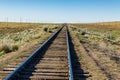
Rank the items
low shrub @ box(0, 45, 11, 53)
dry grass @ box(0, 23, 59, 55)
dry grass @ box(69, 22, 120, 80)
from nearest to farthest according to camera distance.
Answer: dry grass @ box(69, 22, 120, 80) < low shrub @ box(0, 45, 11, 53) < dry grass @ box(0, 23, 59, 55)

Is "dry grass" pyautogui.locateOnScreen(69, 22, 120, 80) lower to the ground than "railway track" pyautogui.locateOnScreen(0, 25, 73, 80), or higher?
lower

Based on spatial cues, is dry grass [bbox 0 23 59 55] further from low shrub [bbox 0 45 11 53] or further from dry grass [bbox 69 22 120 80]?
dry grass [bbox 69 22 120 80]

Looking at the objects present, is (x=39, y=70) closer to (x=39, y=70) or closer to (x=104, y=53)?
(x=39, y=70)

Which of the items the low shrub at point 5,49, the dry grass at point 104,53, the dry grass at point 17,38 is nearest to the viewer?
the dry grass at point 104,53

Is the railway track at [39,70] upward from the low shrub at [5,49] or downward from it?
upward

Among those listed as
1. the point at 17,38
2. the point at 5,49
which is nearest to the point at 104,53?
the point at 5,49

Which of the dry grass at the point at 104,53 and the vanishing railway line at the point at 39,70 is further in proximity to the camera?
the dry grass at the point at 104,53

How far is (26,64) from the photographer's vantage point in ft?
32.1

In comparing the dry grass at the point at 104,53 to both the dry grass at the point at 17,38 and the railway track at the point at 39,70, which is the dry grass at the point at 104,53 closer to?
the railway track at the point at 39,70

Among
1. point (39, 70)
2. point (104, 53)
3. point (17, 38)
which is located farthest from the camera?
point (17, 38)

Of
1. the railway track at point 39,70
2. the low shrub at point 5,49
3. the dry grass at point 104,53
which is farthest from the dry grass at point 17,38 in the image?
the railway track at point 39,70

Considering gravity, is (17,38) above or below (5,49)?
below

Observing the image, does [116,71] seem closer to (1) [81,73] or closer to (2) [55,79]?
(1) [81,73]

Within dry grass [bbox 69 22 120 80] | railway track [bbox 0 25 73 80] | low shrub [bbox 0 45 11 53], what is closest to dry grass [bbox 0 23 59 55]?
low shrub [bbox 0 45 11 53]
